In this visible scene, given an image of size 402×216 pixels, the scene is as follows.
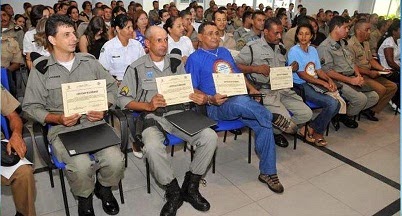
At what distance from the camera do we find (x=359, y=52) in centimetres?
429

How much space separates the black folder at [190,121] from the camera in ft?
7.81

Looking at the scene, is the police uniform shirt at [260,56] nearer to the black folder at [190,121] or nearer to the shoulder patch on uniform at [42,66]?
the black folder at [190,121]

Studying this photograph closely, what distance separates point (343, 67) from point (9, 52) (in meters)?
4.33

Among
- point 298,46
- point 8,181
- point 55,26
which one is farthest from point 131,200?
point 298,46

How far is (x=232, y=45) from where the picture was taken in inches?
188

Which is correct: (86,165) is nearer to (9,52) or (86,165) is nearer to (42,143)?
(42,143)

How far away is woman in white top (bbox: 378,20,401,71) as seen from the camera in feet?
15.1

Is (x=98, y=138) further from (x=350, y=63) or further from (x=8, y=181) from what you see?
(x=350, y=63)

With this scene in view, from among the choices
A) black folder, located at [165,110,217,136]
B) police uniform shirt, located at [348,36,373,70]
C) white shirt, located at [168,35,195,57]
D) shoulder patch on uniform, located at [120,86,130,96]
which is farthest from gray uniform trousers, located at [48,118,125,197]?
police uniform shirt, located at [348,36,373,70]

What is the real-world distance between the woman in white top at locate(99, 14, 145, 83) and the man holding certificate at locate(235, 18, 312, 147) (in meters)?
1.22

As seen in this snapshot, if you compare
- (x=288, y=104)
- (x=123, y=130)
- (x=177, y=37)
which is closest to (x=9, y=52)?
(x=177, y=37)

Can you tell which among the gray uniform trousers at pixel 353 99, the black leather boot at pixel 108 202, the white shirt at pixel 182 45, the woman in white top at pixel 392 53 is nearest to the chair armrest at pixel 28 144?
the black leather boot at pixel 108 202

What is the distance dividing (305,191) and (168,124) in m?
1.34

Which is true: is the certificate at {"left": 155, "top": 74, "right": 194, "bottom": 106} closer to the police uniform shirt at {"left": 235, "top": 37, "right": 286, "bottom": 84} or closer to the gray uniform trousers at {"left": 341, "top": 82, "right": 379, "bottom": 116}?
the police uniform shirt at {"left": 235, "top": 37, "right": 286, "bottom": 84}
